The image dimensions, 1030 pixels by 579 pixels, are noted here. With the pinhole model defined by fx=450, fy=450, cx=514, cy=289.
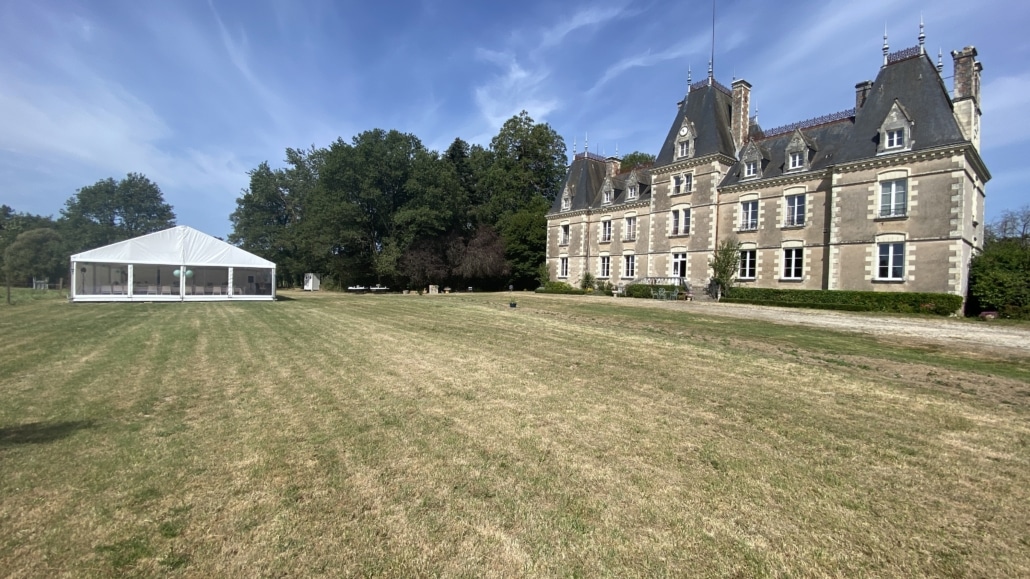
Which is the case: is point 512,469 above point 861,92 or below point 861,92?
below

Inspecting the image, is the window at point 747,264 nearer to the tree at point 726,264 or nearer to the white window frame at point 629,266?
the tree at point 726,264

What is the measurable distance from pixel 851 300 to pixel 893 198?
200 inches

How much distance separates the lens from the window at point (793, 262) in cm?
2412

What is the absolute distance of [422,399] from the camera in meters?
5.28

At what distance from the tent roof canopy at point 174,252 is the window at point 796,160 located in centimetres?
2980

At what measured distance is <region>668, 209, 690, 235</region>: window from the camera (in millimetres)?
29275

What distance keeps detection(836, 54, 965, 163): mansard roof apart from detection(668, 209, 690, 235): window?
877 centimetres

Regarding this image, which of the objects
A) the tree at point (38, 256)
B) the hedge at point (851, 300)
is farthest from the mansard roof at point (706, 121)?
the tree at point (38, 256)

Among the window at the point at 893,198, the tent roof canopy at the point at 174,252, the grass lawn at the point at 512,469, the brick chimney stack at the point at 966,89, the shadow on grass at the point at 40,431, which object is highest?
the brick chimney stack at the point at 966,89

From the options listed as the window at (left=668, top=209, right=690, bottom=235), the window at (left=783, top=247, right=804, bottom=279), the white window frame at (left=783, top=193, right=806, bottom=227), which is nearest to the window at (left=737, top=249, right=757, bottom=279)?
the window at (left=783, top=247, right=804, bottom=279)

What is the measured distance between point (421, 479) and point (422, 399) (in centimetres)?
207

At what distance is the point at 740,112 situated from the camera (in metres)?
28.8

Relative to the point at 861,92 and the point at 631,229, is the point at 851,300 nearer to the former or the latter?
the point at 861,92

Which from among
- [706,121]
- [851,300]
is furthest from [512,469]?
[706,121]
